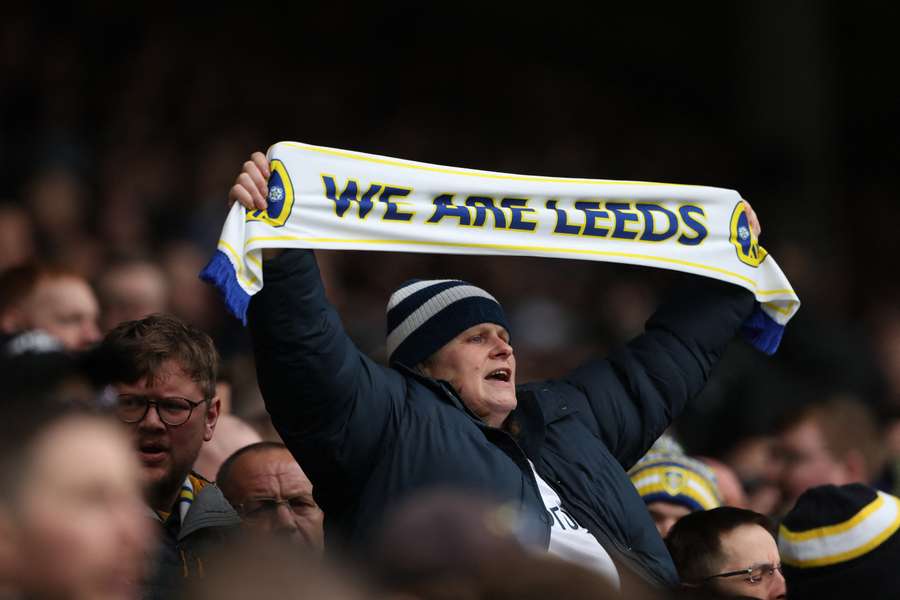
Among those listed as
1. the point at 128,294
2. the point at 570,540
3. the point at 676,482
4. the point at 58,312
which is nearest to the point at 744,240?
the point at 676,482

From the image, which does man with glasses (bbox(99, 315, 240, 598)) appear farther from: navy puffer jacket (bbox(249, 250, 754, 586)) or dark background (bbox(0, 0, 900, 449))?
dark background (bbox(0, 0, 900, 449))

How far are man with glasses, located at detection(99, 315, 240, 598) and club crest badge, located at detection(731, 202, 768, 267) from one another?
159 cm

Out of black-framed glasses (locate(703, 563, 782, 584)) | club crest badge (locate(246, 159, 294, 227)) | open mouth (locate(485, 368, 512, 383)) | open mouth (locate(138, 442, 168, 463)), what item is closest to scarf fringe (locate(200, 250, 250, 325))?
club crest badge (locate(246, 159, 294, 227))

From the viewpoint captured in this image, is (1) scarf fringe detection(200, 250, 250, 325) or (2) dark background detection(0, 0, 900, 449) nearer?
(1) scarf fringe detection(200, 250, 250, 325)

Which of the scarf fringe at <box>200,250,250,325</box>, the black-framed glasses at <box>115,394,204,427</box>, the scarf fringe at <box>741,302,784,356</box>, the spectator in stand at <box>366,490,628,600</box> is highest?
the scarf fringe at <box>200,250,250,325</box>

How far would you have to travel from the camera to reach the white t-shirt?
3.60 m

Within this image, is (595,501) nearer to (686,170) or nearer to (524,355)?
(524,355)

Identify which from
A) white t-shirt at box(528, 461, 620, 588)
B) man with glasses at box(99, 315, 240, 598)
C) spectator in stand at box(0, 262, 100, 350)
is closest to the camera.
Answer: white t-shirt at box(528, 461, 620, 588)

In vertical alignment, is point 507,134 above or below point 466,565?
above

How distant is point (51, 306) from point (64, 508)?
270 cm

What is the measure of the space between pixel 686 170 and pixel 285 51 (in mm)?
3262

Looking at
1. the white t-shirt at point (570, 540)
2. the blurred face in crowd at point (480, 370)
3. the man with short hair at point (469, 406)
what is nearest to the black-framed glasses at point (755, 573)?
the man with short hair at point (469, 406)

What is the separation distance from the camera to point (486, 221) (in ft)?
13.6

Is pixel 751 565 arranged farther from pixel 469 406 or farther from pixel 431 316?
pixel 431 316
